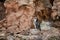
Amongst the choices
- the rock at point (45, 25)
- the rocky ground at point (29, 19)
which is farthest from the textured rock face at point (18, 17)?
the rock at point (45, 25)

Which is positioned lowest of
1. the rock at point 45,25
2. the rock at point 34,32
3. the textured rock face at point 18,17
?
the rock at point 34,32

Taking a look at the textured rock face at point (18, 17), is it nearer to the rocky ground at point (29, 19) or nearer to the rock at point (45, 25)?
the rocky ground at point (29, 19)

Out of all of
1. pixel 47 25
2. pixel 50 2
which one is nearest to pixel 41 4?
pixel 50 2

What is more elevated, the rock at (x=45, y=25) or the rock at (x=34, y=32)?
the rock at (x=45, y=25)

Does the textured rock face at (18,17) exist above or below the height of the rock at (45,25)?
above

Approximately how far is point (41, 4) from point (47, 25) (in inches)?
8.7

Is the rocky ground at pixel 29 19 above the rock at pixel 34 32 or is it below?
above

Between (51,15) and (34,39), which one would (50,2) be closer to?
(51,15)

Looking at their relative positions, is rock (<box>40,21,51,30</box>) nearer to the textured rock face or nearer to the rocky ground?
the rocky ground

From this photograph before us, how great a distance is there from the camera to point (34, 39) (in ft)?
4.82

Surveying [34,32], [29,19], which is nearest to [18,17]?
[29,19]

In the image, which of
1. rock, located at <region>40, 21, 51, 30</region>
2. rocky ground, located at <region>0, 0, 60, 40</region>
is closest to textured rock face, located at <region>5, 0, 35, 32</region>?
rocky ground, located at <region>0, 0, 60, 40</region>

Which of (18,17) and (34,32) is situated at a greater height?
(18,17)

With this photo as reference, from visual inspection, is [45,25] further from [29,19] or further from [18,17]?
[18,17]
